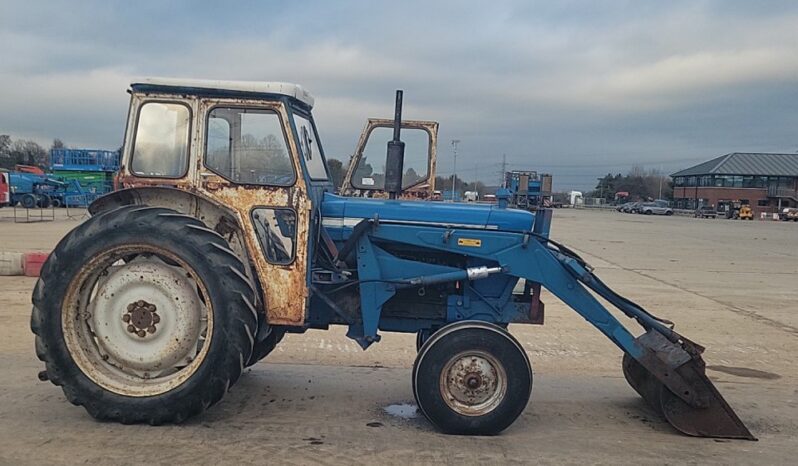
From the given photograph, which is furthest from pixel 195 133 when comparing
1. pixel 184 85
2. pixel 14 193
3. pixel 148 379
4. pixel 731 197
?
pixel 731 197

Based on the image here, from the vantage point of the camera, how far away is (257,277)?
16.7 feet

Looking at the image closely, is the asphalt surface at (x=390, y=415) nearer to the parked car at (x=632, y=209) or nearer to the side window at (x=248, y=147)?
the side window at (x=248, y=147)

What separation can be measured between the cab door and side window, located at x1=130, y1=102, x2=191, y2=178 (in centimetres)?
16

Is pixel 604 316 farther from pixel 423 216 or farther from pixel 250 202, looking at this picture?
pixel 250 202

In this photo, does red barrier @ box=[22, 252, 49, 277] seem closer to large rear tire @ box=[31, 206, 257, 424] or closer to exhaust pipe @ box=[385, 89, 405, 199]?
large rear tire @ box=[31, 206, 257, 424]

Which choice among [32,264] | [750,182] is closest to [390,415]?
[32,264]

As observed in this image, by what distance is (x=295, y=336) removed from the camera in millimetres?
8234

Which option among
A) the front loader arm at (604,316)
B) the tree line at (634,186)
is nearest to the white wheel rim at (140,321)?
the front loader arm at (604,316)

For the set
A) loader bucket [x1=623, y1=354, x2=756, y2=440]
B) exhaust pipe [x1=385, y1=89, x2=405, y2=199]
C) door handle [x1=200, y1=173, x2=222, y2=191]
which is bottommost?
loader bucket [x1=623, y1=354, x2=756, y2=440]

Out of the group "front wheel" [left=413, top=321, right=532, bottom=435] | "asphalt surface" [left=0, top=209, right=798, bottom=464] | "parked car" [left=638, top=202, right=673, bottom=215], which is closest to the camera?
"asphalt surface" [left=0, top=209, right=798, bottom=464]

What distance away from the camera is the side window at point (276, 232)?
5098mm

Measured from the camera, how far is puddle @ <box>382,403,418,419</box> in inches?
212

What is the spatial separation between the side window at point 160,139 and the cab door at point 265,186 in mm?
160

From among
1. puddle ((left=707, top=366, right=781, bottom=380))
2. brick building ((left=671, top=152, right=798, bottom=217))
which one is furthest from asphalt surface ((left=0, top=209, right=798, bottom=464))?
brick building ((left=671, top=152, right=798, bottom=217))
